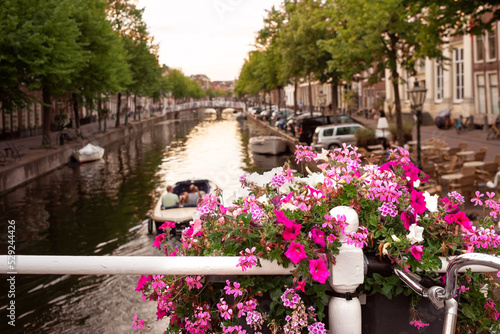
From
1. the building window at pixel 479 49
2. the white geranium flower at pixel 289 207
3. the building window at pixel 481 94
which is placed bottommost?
the white geranium flower at pixel 289 207

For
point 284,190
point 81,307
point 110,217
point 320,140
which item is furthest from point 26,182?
point 284,190

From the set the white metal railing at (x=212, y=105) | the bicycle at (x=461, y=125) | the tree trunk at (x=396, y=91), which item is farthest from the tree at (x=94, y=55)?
the white metal railing at (x=212, y=105)

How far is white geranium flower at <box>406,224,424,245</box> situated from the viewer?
2973 millimetres

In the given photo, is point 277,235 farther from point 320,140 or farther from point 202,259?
point 320,140

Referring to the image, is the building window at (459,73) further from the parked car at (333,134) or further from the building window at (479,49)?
the parked car at (333,134)

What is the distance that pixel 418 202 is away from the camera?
3180 mm

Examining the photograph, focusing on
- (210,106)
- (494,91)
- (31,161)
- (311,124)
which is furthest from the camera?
(210,106)

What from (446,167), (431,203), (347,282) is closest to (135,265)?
(347,282)

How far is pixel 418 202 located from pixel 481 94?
3807 centimetres

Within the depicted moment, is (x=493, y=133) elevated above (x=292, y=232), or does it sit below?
below

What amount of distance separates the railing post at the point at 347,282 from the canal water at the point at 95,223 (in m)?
7.24

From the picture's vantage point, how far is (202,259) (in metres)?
2.91

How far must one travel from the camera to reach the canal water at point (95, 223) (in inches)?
434

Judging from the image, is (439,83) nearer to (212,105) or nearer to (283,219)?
(283,219)
